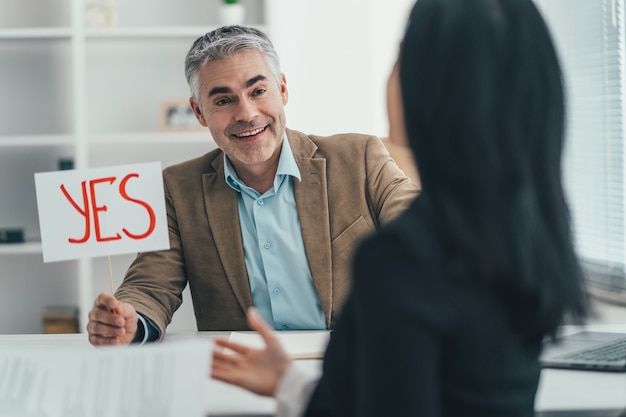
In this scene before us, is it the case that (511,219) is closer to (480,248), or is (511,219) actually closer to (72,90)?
(480,248)

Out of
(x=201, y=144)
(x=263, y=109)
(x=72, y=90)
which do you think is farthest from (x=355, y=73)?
(x=263, y=109)

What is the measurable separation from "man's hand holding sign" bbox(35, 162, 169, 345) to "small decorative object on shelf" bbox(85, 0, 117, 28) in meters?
2.07

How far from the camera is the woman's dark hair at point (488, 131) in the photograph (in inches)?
27.3

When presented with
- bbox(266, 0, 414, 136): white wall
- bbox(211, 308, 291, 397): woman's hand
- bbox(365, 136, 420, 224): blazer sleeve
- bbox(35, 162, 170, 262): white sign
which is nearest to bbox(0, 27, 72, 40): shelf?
bbox(266, 0, 414, 136): white wall

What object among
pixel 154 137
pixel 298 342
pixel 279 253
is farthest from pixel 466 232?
pixel 154 137

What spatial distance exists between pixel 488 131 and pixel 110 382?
1.88ft

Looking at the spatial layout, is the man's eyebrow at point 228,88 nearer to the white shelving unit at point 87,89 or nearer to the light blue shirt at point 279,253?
the light blue shirt at point 279,253

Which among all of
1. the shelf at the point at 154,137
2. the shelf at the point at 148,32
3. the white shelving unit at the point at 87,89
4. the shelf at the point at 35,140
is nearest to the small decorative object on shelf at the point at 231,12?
the shelf at the point at 148,32

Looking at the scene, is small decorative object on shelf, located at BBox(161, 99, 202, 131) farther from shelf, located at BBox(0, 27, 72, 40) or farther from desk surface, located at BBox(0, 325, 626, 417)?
desk surface, located at BBox(0, 325, 626, 417)

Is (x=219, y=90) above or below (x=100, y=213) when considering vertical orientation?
above

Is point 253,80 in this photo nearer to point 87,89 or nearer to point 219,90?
point 219,90

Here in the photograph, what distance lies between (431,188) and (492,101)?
4.0 inches

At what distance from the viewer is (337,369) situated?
2.56ft

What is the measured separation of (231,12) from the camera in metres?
3.21
